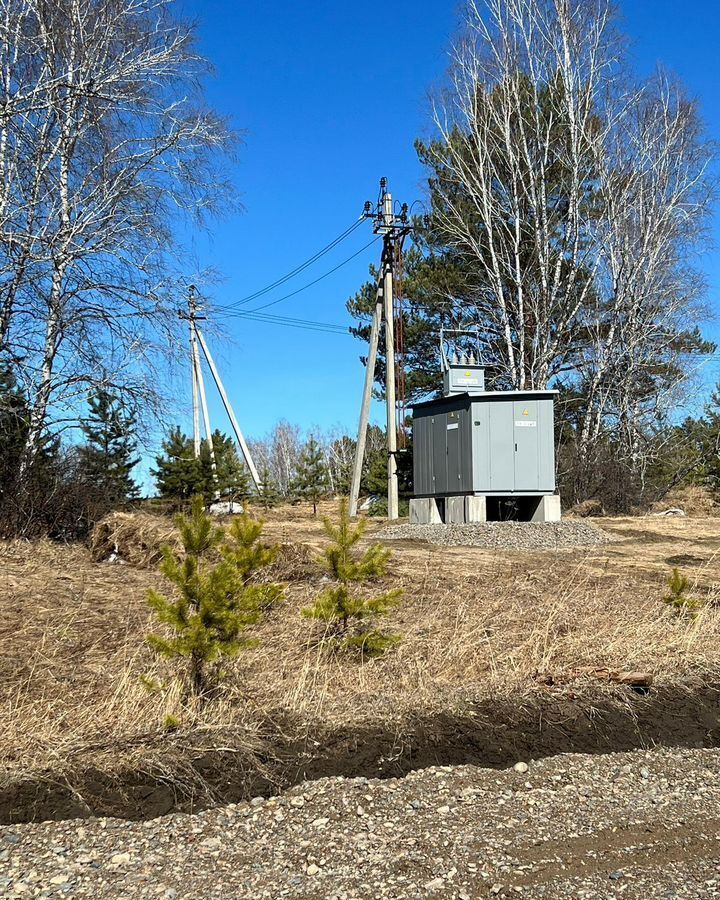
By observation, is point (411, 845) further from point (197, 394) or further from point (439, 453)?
point (197, 394)

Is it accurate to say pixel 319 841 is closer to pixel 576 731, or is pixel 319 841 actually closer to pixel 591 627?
pixel 576 731

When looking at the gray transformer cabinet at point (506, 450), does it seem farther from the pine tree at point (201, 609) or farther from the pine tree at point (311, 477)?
the pine tree at point (201, 609)

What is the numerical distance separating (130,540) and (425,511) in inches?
367

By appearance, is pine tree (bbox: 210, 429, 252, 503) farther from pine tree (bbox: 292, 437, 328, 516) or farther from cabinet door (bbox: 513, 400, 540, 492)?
cabinet door (bbox: 513, 400, 540, 492)

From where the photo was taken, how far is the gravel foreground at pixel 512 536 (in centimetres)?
1368

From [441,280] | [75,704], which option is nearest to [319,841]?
[75,704]

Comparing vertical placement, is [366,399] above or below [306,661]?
above

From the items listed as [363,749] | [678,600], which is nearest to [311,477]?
[678,600]

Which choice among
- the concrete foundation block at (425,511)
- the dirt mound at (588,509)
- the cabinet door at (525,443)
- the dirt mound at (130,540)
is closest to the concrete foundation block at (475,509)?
the cabinet door at (525,443)

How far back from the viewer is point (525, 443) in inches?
642

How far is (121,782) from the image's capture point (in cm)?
343

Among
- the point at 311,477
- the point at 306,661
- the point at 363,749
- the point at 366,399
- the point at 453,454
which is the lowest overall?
the point at 363,749

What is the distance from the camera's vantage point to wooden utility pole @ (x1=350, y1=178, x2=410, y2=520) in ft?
66.9

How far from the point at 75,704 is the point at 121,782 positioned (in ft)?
3.21
